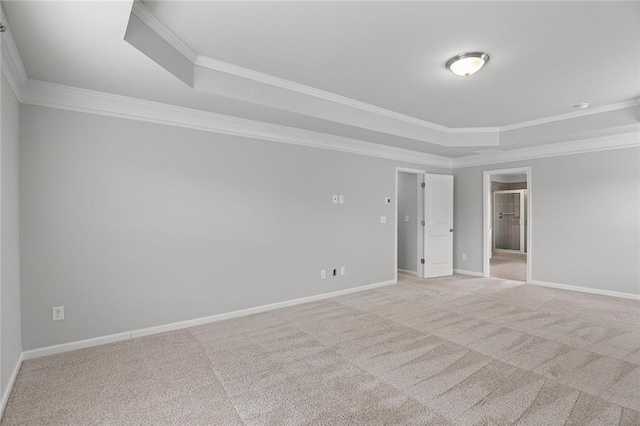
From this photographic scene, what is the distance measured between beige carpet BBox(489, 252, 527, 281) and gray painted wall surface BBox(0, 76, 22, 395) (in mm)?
6903

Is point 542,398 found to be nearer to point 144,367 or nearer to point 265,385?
point 265,385

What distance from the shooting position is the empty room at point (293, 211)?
7.09 ft

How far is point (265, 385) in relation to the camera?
2.36m

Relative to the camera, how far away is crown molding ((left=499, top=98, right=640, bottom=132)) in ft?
13.2

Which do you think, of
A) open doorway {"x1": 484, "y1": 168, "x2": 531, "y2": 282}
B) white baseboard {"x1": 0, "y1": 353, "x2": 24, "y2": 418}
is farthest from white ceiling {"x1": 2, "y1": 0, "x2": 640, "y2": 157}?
open doorway {"x1": 484, "y1": 168, "x2": 531, "y2": 282}

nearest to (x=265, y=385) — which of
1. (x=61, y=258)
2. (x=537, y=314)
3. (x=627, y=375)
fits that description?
(x=61, y=258)

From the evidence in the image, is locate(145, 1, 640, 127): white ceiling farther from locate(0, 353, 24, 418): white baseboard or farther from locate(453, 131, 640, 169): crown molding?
locate(0, 353, 24, 418): white baseboard

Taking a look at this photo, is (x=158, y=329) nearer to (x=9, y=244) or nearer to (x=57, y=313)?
(x=57, y=313)

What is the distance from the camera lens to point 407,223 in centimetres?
656

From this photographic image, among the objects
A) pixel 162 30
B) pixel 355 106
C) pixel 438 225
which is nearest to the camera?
pixel 162 30

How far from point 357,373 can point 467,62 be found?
8.97ft

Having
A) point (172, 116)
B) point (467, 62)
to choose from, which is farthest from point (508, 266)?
point (172, 116)

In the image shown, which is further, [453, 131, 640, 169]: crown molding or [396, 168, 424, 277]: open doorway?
[396, 168, 424, 277]: open doorway

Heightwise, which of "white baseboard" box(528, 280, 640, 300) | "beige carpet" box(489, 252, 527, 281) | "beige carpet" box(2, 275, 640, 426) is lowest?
"beige carpet" box(489, 252, 527, 281)
